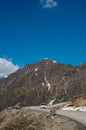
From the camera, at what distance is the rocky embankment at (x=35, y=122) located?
2622 centimetres

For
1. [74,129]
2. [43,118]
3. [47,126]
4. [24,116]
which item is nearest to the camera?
[74,129]

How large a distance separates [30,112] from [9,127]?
2608mm

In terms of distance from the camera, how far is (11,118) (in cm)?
3303

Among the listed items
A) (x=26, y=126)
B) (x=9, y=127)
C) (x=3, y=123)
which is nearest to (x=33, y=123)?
(x=26, y=126)

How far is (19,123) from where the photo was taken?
30531 mm

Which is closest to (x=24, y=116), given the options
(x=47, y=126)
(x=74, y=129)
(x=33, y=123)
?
(x=33, y=123)

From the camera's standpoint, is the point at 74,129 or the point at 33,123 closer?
the point at 74,129

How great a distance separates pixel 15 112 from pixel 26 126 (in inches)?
224

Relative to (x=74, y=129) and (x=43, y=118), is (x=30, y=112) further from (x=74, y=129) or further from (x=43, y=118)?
(x=74, y=129)

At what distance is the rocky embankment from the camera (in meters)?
26.2

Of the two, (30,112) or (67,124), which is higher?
(30,112)

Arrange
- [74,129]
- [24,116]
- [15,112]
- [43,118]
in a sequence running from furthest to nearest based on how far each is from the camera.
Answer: [15,112] → [24,116] → [43,118] → [74,129]

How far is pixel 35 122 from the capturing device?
2873 cm

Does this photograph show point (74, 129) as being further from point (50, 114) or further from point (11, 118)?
point (11, 118)
